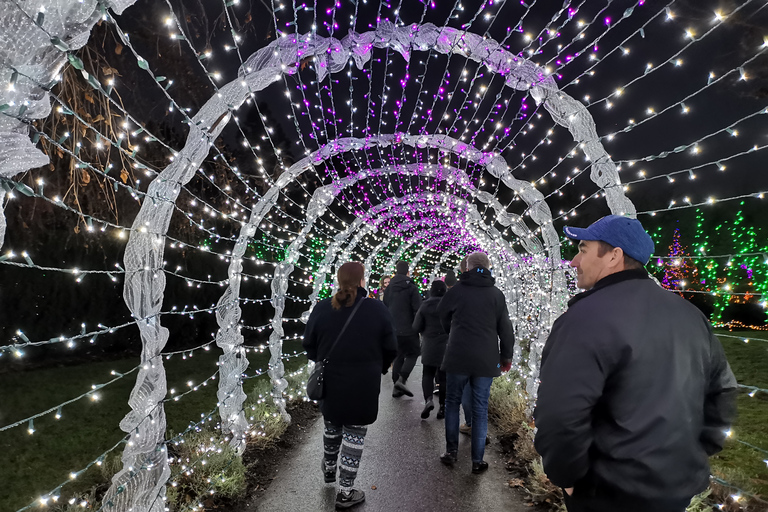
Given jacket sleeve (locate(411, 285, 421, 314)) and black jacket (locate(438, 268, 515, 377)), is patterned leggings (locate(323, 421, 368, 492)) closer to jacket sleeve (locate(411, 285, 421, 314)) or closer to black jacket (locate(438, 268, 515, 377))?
black jacket (locate(438, 268, 515, 377))

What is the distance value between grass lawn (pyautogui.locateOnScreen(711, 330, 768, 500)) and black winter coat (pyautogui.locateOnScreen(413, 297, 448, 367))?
8.94 ft

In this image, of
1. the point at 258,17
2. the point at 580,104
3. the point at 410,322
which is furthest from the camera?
the point at 410,322

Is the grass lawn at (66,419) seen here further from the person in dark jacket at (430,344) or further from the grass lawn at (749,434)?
the grass lawn at (749,434)

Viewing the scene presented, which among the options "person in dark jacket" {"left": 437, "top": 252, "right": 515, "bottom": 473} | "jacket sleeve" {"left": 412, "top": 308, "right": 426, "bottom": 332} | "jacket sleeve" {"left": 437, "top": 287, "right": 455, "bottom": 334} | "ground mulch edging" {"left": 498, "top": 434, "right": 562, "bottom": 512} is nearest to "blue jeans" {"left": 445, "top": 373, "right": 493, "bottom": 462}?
"person in dark jacket" {"left": 437, "top": 252, "right": 515, "bottom": 473}

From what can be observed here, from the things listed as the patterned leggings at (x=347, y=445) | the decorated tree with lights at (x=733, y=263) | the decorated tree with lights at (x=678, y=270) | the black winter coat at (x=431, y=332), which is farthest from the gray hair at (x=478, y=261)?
the decorated tree with lights at (x=678, y=270)

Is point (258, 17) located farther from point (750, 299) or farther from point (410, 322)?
point (750, 299)

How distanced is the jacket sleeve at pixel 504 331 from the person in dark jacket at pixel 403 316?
2.38 metres

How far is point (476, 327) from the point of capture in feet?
13.8

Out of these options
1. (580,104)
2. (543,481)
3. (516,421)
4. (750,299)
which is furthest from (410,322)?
(750,299)

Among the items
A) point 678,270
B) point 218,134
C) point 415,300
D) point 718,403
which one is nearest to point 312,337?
point 218,134

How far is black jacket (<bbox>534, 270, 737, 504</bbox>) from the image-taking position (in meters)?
1.49

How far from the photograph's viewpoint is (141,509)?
274 centimetres

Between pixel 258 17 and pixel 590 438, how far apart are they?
14.3ft

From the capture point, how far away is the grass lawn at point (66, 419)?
15.1 ft
